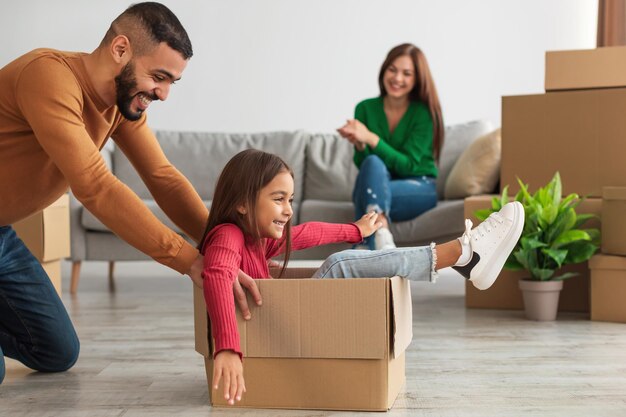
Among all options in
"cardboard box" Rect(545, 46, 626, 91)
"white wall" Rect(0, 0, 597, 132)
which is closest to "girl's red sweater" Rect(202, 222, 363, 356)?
"cardboard box" Rect(545, 46, 626, 91)

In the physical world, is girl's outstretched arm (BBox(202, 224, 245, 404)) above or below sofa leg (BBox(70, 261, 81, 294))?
above

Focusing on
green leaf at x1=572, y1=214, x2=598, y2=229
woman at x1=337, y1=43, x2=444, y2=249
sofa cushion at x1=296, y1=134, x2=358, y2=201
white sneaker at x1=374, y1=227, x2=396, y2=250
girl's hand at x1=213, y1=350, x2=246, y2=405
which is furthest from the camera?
sofa cushion at x1=296, y1=134, x2=358, y2=201

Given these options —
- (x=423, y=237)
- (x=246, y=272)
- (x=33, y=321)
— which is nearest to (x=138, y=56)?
(x=246, y=272)

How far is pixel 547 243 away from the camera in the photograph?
9.86 ft

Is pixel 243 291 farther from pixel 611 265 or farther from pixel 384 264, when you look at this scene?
pixel 611 265

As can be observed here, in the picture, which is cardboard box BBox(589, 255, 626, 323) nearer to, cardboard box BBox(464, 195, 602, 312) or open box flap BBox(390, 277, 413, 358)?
cardboard box BBox(464, 195, 602, 312)

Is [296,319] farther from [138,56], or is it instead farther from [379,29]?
[379,29]

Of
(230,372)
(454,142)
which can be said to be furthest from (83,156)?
(454,142)

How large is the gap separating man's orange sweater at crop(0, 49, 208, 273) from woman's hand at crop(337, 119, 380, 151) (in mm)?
1654

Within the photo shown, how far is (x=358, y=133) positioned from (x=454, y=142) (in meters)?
0.90

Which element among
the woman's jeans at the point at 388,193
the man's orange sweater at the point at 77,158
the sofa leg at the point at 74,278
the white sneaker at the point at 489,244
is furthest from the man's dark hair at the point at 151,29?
the sofa leg at the point at 74,278

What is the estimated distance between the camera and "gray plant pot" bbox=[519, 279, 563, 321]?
3.02 m

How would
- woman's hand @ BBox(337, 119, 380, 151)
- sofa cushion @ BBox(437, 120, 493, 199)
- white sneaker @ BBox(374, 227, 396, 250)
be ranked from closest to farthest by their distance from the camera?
1. white sneaker @ BBox(374, 227, 396, 250)
2. woman's hand @ BBox(337, 119, 380, 151)
3. sofa cushion @ BBox(437, 120, 493, 199)

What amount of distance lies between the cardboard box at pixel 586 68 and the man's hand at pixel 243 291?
6.28 feet
